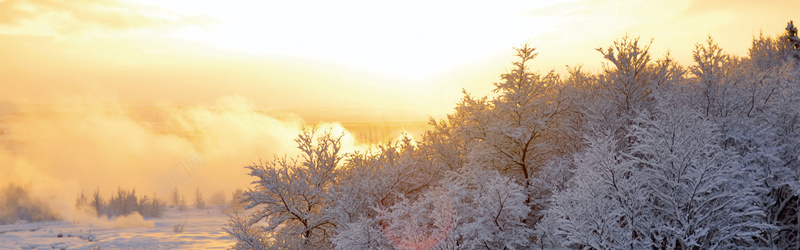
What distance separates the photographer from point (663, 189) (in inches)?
627

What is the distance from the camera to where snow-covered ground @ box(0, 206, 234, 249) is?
44.1 m

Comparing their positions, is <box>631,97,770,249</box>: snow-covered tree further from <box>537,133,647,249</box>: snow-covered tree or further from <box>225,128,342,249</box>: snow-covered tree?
<box>225,128,342,249</box>: snow-covered tree

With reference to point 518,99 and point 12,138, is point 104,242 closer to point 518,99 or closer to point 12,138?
point 518,99

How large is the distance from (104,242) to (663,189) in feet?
145

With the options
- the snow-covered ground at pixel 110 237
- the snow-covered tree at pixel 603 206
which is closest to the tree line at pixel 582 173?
the snow-covered tree at pixel 603 206

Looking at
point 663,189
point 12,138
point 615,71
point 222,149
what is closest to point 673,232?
point 663,189

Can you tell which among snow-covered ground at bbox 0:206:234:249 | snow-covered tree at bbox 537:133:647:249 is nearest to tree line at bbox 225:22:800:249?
snow-covered tree at bbox 537:133:647:249

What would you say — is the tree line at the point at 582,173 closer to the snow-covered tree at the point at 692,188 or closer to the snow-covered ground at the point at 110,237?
the snow-covered tree at the point at 692,188

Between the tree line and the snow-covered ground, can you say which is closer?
the tree line

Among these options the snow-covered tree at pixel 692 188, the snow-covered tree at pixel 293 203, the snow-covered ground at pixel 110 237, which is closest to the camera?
the snow-covered tree at pixel 692 188

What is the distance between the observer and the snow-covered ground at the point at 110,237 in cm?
4406

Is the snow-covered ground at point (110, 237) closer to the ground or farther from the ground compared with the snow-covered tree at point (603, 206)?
closer to the ground

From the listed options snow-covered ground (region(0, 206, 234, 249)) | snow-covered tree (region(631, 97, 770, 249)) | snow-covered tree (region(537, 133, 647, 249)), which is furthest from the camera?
snow-covered ground (region(0, 206, 234, 249))

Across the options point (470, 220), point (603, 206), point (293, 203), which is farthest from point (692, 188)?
point (293, 203)
